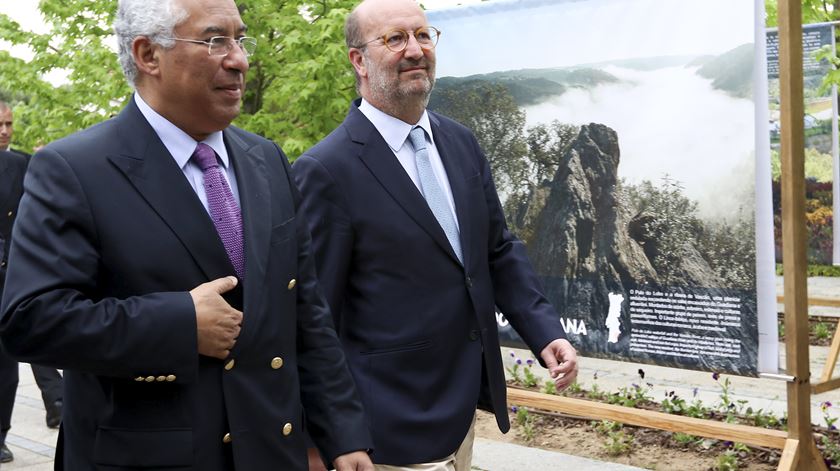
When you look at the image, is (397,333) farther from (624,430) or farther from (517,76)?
(624,430)

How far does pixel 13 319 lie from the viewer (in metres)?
2.17

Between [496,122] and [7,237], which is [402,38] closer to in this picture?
[496,122]

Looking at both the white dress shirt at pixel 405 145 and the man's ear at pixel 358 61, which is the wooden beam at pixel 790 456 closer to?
the white dress shirt at pixel 405 145

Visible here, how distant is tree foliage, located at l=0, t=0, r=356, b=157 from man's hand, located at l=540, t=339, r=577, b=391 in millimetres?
5672

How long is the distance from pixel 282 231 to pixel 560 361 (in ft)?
4.07

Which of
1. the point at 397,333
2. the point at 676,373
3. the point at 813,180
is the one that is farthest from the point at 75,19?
the point at 397,333

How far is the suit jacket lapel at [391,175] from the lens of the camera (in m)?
3.35

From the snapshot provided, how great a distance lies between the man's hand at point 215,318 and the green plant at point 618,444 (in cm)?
403

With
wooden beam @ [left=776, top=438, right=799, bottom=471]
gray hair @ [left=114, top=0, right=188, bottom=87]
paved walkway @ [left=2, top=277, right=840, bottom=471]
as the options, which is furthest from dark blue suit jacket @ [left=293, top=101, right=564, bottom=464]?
paved walkway @ [left=2, top=277, right=840, bottom=471]

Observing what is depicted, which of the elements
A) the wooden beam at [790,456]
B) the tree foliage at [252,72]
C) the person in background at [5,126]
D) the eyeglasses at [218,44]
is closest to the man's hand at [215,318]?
the eyeglasses at [218,44]

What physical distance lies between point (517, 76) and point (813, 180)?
6000mm

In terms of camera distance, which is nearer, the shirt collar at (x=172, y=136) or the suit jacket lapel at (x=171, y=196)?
the suit jacket lapel at (x=171, y=196)

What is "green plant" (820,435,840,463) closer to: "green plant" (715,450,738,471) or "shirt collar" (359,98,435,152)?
"green plant" (715,450,738,471)

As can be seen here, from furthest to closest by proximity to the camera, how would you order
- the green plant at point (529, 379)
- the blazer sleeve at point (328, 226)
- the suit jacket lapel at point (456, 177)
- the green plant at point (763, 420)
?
the green plant at point (529, 379), the green plant at point (763, 420), the suit jacket lapel at point (456, 177), the blazer sleeve at point (328, 226)
